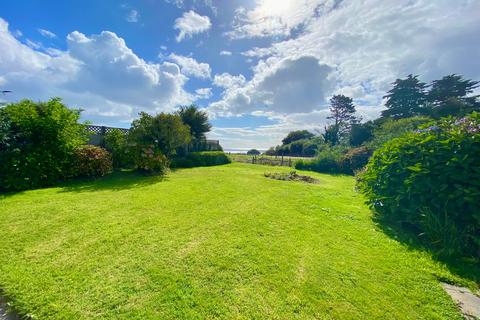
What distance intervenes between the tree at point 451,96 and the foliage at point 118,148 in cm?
3042

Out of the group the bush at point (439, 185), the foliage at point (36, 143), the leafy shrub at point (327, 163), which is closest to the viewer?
the bush at point (439, 185)

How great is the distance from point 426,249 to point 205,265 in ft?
11.7

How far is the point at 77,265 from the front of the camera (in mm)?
2383

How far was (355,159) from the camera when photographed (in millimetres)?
13758

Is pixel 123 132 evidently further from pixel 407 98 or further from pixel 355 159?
pixel 407 98

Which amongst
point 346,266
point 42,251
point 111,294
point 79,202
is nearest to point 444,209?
point 346,266

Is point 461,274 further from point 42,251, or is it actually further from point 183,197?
point 42,251

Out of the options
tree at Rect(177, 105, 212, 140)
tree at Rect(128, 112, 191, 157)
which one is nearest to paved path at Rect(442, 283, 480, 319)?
tree at Rect(128, 112, 191, 157)

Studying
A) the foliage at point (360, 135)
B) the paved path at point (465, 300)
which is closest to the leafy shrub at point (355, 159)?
the foliage at point (360, 135)

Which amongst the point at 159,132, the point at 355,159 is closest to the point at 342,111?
the point at 355,159

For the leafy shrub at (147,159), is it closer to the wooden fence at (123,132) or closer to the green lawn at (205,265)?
the wooden fence at (123,132)

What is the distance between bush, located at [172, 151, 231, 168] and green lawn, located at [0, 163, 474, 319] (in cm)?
842

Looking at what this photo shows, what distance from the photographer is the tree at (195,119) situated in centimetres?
1587

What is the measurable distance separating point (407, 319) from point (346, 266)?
30.6 inches
